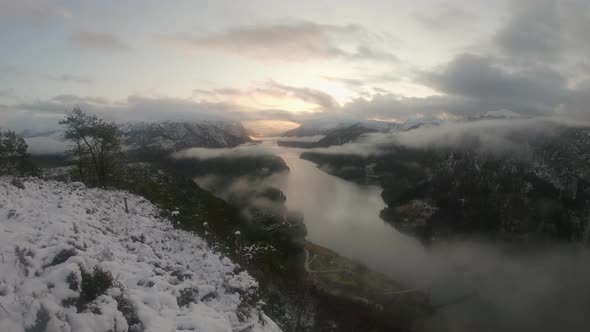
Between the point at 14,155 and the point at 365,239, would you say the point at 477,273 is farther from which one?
the point at 14,155

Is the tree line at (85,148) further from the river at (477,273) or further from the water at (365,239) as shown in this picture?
the water at (365,239)

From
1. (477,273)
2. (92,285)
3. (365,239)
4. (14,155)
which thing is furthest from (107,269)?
(365,239)

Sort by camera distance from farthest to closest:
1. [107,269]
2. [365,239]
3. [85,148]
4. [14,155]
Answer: [365,239], [85,148], [14,155], [107,269]

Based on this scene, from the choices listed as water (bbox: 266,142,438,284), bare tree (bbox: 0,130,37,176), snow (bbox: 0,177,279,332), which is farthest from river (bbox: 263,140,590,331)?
bare tree (bbox: 0,130,37,176)

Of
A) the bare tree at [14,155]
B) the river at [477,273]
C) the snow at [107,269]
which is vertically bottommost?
the river at [477,273]

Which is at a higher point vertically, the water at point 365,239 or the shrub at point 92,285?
the shrub at point 92,285

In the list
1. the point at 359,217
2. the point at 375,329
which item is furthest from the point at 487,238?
the point at 375,329

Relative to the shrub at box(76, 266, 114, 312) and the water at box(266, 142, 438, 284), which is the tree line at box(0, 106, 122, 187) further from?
the water at box(266, 142, 438, 284)

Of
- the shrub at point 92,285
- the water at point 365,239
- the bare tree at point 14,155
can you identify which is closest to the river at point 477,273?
the water at point 365,239

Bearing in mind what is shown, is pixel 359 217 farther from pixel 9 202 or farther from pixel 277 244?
pixel 9 202
